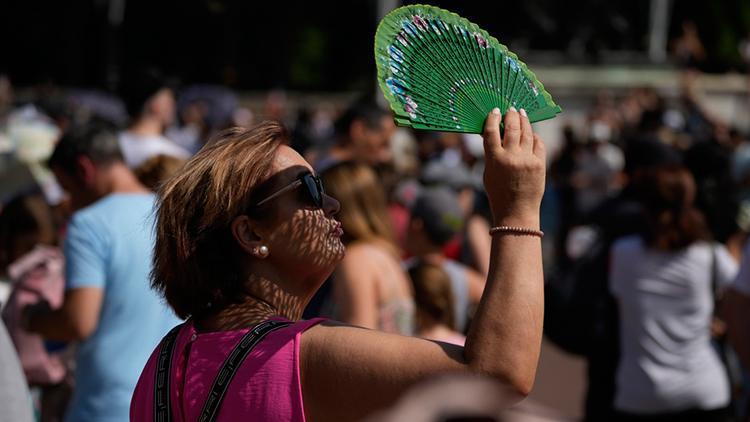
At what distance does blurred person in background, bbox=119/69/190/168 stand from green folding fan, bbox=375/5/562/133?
398 centimetres

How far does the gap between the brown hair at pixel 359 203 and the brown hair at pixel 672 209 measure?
3.97ft

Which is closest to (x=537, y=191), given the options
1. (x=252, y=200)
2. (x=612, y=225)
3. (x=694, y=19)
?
(x=252, y=200)

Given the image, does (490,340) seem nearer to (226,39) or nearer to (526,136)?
(526,136)

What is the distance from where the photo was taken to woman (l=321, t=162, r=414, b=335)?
4.20 m

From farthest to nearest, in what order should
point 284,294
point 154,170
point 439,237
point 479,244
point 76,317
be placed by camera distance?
point 479,244 → point 439,237 → point 154,170 → point 76,317 → point 284,294

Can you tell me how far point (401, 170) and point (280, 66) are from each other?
29.2 meters

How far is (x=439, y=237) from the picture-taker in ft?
17.1

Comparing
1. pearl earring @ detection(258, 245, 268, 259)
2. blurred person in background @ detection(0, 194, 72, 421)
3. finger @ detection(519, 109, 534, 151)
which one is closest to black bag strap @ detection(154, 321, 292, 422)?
pearl earring @ detection(258, 245, 268, 259)

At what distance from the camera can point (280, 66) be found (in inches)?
1507

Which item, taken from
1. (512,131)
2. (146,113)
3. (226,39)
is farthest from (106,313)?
(226,39)

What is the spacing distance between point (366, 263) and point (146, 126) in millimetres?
2489

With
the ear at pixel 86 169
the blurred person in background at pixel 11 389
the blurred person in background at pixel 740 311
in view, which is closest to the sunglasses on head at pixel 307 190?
the blurred person in background at pixel 11 389

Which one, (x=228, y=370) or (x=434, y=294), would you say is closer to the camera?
(x=228, y=370)

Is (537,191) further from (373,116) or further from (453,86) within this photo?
(373,116)
